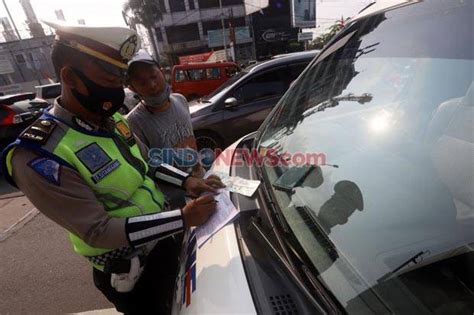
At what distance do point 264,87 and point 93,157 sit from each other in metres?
3.73

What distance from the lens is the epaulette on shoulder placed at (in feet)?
3.24

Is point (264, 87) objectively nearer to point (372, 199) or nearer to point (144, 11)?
point (372, 199)

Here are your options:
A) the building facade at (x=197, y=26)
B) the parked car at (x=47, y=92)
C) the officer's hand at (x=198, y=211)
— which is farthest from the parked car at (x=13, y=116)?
the building facade at (x=197, y=26)

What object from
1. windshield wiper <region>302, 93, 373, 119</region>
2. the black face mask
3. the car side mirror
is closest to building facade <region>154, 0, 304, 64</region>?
the car side mirror

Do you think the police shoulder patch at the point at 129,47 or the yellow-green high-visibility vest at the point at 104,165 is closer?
the yellow-green high-visibility vest at the point at 104,165

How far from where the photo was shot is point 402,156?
101 cm

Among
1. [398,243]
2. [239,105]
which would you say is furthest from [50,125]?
[239,105]

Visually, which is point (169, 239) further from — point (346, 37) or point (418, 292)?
point (346, 37)

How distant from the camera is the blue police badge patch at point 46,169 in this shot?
949 mm

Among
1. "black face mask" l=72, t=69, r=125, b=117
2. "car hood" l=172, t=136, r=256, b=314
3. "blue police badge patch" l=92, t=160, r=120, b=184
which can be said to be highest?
"black face mask" l=72, t=69, r=125, b=117

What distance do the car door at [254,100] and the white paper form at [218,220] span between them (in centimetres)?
323

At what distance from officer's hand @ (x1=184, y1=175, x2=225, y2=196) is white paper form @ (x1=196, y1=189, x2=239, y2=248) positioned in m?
0.09

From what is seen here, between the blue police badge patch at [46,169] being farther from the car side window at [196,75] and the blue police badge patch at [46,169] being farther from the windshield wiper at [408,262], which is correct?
the car side window at [196,75]

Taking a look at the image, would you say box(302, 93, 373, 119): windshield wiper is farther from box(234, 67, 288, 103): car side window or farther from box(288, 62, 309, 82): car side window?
box(288, 62, 309, 82): car side window
